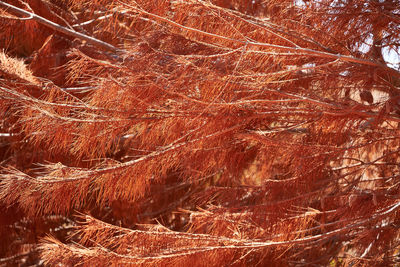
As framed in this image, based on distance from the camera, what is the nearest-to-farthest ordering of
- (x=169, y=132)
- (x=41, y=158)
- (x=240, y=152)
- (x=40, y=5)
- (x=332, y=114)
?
(x=332, y=114) < (x=169, y=132) < (x=240, y=152) < (x=40, y=5) < (x=41, y=158)

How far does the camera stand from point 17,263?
12.9ft

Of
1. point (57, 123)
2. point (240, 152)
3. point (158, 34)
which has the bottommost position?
point (240, 152)

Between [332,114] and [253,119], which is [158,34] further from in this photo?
[332,114]

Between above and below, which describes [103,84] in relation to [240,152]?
above

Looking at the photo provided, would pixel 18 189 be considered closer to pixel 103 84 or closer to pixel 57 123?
pixel 57 123

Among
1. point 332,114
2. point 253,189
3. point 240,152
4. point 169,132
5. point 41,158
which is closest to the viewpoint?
point 332,114

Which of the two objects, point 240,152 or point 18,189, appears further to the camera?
point 240,152

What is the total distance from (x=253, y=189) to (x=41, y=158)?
1.91 m

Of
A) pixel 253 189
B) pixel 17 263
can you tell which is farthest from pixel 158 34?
pixel 17 263

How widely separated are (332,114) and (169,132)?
0.83 m

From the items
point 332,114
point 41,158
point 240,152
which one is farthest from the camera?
point 41,158

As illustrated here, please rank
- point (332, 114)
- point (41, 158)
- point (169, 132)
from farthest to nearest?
point (41, 158) → point (169, 132) → point (332, 114)

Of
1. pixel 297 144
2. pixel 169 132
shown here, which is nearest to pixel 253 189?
pixel 297 144

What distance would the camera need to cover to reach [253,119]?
2449 mm
